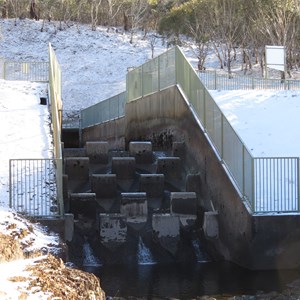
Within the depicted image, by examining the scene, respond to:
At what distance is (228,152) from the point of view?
56.8ft

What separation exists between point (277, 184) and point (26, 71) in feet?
69.6

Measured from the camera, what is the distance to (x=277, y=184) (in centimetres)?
1614

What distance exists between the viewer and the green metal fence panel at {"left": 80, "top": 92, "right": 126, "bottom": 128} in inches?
1308

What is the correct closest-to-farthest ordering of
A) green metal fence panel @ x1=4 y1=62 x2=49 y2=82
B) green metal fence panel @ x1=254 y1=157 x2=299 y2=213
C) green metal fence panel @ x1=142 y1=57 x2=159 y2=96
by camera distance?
green metal fence panel @ x1=254 y1=157 x2=299 y2=213 < green metal fence panel @ x1=142 y1=57 x2=159 y2=96 < green metal fence panel @ x1=4 y1=62 x2=49 y2=82

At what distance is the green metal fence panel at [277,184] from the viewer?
15.8 metres

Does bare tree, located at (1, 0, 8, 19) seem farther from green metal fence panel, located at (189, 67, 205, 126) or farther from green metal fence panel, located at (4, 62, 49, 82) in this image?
green metal fence panel, located at (189, 67, 205, 126)

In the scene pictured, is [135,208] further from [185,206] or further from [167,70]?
[167,70]

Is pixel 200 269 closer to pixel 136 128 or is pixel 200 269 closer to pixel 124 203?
pixel 124 203

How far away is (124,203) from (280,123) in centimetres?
658

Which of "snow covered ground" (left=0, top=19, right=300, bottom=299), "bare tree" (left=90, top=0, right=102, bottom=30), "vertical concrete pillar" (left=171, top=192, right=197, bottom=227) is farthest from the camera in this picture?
"bare tree" (left=90, top=0, right=102, bottom=30)

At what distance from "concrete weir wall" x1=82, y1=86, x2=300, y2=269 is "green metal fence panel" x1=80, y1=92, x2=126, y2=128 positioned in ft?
21.3

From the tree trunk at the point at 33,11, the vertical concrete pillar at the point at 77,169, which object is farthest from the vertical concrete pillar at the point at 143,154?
the tree trunk at the point at 33,11

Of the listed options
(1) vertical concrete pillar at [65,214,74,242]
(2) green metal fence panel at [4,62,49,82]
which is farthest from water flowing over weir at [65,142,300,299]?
(2) green metal fence panel at [4,62,49,82]

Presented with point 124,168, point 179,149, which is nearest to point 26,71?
point 124,168
